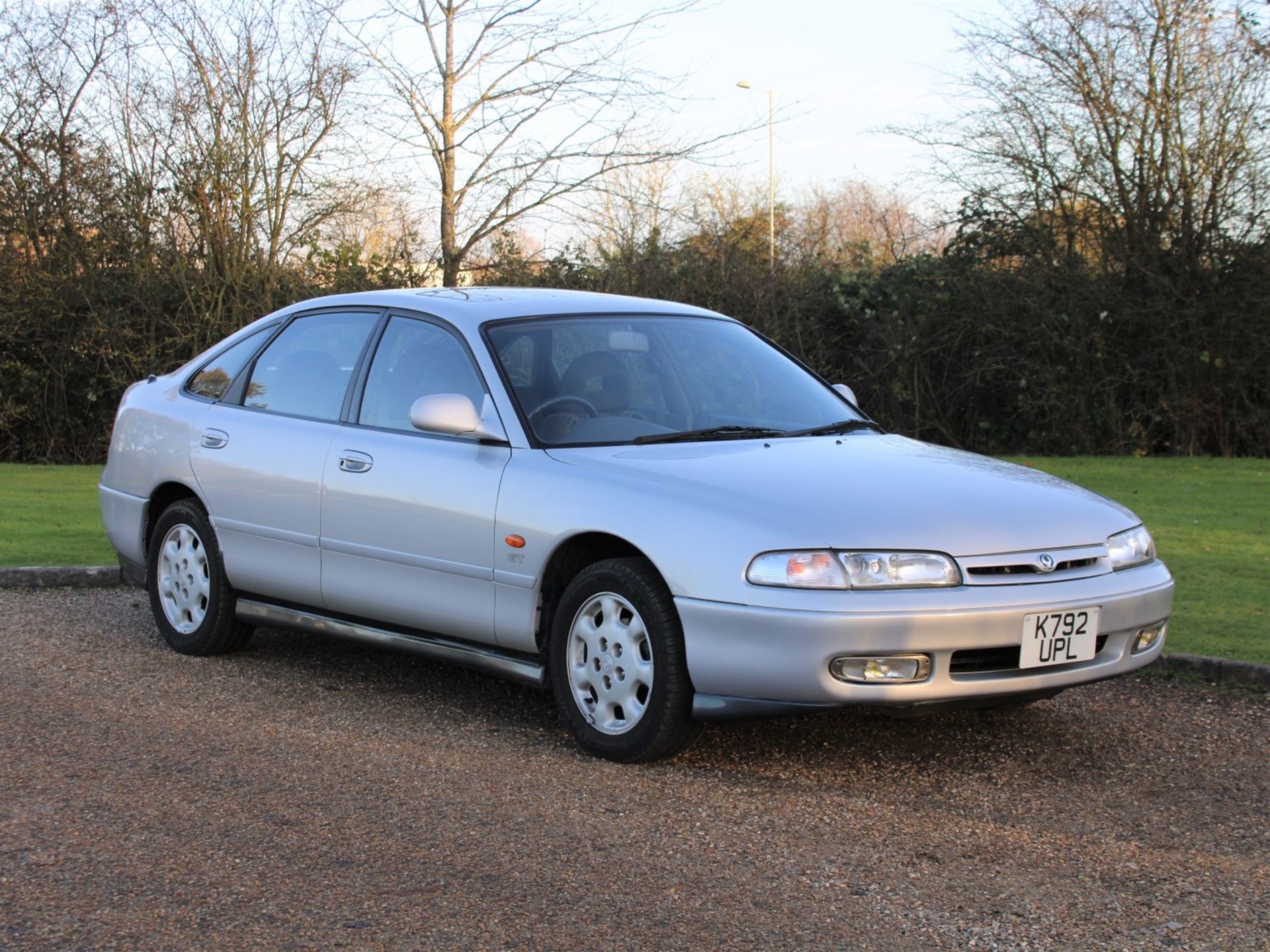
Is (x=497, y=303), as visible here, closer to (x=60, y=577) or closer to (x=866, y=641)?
(x=866, y=641)

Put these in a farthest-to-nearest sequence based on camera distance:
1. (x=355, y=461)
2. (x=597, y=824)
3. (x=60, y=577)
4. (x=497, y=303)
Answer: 1. (x=60, y=577)
2. (x=497, y=303)
3. (x=355, y=461)
4. (x=597, y=824)

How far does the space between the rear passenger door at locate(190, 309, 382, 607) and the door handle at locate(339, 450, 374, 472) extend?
137 millimetres

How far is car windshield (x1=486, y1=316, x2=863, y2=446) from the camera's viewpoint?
19.2 ft

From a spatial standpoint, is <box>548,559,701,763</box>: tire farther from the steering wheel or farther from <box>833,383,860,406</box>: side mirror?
<box>833,383,860,406</box>: side mirror

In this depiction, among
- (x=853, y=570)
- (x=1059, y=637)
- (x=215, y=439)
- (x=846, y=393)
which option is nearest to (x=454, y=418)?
(x=853, y=570)

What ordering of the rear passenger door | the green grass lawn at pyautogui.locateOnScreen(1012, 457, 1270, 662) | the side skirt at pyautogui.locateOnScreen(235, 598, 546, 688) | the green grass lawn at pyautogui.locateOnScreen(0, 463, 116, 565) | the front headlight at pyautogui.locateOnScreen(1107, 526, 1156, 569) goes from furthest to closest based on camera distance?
the green grass lawn at pyautogui.locateOnScreen(0, 463, 116, 565), the green grass lawn at pyautogui.locateOnScreen(1012, 457, 1270, 662), the rear passenger door, the side skirt at pyautogui.locateOnScreen(235, 598, 546, 688), the front headlight at pyautogui.locateOnScreen(1107, 526, 1156, 569)

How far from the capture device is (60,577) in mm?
9234

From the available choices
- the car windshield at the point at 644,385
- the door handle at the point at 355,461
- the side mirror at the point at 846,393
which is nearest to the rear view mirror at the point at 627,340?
the car windshield at the point at 644,385

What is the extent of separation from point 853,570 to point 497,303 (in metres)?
2.30

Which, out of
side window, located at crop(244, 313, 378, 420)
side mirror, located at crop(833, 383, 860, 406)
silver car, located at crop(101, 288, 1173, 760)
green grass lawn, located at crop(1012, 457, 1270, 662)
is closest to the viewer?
silver car, located at crop(101, 288, 1173, 760)

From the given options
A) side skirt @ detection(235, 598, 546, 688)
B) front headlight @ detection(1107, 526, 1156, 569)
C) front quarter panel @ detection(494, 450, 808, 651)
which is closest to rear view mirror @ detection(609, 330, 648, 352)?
front quarter panel @ detection(494, 450, 808, 651)

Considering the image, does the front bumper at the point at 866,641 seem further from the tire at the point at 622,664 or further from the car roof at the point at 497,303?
the car roof at the point at 497,303

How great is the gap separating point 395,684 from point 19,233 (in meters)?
14.2

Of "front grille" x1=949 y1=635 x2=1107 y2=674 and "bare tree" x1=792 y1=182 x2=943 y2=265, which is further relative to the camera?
"bare tree" x1=792 y1=182 x2=943 y2=265
